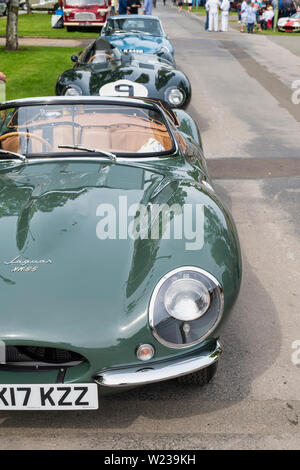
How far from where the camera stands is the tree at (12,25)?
15.0 meters

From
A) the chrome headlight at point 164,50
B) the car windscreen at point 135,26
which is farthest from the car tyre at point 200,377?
the car windscreen at point 135,26

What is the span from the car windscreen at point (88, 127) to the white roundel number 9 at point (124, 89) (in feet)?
11.8

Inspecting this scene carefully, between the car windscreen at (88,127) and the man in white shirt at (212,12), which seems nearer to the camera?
the car windscreen at (88,127)

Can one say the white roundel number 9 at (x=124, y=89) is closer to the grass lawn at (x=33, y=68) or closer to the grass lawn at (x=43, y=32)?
the grass lawn at (x=33, y=68)

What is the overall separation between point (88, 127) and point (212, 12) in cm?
2384

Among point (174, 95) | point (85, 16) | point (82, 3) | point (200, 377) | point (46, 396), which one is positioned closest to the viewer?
point (46, 396)

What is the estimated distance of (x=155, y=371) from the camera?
2.59m

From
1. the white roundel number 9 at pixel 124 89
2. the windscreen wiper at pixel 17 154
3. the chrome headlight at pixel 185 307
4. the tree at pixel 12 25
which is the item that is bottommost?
the tree at pixel 12 25

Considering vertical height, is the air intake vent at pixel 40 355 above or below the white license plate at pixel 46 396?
above

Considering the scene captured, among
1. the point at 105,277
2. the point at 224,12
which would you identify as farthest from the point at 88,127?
the point at 224,12

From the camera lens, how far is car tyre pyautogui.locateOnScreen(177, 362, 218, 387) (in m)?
3.00

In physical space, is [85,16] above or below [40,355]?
below

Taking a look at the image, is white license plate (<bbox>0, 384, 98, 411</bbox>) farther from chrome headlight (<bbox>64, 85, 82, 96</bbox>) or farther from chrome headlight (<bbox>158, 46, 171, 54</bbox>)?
chrome headlight (<bbox>158, 46, 171, 54</bbox>)

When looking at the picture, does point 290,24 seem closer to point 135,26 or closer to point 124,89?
point 135,26
